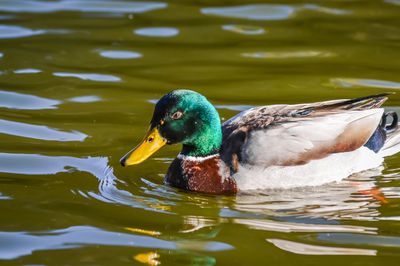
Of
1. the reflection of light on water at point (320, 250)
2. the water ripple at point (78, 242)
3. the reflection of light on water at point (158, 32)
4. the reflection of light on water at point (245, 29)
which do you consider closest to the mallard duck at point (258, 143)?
the water ripple at point (78, 242)

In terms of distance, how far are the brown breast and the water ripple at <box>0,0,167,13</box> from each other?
247 inches

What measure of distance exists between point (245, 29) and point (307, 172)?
5.30 metres

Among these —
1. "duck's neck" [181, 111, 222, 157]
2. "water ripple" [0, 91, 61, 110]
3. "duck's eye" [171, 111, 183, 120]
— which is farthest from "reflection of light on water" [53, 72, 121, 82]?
"duck's eye" [171, 111, 183, 120]

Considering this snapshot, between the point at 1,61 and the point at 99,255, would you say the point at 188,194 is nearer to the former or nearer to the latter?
the point at 99,255

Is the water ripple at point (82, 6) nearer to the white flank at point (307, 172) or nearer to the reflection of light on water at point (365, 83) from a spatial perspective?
the reflection of light on water at point (365, 83)

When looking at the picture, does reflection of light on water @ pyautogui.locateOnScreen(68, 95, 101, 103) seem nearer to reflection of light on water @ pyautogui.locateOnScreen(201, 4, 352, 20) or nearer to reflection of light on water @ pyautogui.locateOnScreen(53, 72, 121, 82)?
reflection of light on water @ pyautogui.locateOnScreen(53, 72, 121, 82)

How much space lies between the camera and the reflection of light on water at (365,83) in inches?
355

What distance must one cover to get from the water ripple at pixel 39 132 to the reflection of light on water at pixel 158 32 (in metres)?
3.76

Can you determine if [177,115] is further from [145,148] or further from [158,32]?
[158,32]

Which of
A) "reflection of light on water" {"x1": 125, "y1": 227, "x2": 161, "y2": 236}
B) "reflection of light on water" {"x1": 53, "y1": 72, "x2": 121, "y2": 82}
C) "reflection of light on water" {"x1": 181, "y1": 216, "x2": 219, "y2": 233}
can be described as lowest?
"reflection of light on water" {"x1": 181, "y1": 216, "x2": 219, "y2": 233}

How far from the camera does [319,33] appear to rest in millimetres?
11062

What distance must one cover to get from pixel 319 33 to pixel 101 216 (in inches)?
247

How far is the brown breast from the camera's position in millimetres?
6277

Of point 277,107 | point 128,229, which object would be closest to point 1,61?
point 277,107
